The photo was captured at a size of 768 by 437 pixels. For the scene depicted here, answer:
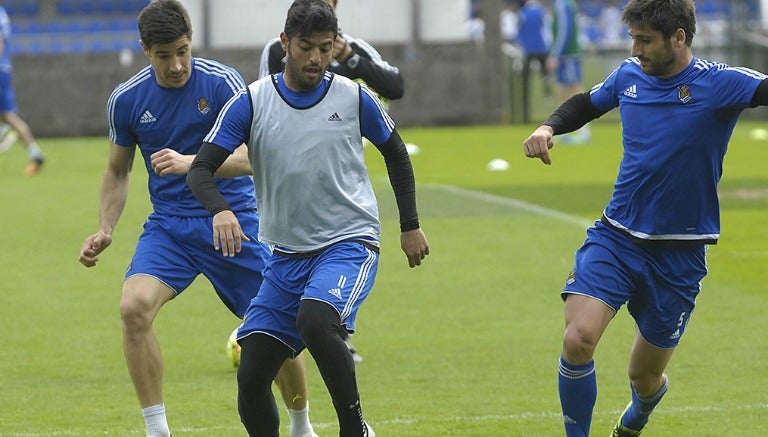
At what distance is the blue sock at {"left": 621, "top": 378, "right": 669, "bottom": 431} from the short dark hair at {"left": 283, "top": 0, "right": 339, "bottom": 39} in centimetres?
216

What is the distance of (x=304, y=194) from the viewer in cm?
632

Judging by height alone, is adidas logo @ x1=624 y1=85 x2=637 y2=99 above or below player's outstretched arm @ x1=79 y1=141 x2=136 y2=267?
above

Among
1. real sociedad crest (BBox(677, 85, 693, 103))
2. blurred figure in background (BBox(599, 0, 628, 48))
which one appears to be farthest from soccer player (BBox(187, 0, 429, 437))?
blurred figure in background (BBox(599, 0, 628, 48))

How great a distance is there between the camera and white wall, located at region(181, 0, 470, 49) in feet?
103

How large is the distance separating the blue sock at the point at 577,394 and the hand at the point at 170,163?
1809 millimetres

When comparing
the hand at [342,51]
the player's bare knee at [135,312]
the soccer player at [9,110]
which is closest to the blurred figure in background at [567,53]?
the soccer player at [9,110]

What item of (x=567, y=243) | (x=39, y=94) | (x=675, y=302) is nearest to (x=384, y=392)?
(x=675, y=302)

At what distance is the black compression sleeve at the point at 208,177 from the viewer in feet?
20.1

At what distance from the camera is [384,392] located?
820 centimetres

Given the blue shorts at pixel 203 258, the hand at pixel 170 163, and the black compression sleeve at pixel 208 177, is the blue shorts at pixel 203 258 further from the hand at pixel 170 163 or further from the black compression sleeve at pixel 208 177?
the black compression sleeve at pixel 208 177

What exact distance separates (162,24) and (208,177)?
95 centimetres

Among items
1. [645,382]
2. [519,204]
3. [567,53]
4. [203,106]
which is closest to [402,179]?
[203,106]

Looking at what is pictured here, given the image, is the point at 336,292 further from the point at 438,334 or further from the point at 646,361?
the point at 438,334

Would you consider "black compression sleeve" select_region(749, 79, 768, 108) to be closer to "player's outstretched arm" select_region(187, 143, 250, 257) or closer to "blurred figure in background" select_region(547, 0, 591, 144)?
"player's outstretched arm" select_region(187, 143, 250, 257)
